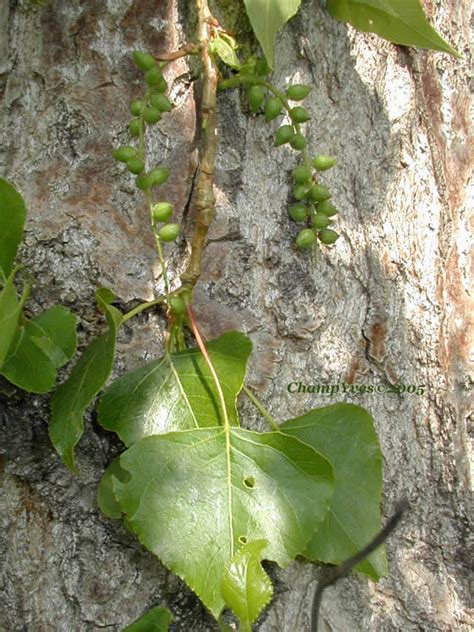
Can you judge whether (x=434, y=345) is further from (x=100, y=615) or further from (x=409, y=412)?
(x=100, y=615)

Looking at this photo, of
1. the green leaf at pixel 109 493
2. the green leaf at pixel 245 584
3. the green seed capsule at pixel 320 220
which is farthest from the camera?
the green seed capsule at pixel 320 220

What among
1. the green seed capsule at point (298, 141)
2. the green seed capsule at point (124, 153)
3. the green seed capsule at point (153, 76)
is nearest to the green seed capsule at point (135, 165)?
the green seed capsule at point (124, 153)

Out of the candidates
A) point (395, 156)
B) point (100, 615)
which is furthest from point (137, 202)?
point (100, 615)

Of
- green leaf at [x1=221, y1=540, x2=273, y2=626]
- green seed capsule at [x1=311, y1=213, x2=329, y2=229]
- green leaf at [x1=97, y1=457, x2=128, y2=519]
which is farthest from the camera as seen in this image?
green seed capsule at [x1=311, y1=213, x2=329, y2=229]

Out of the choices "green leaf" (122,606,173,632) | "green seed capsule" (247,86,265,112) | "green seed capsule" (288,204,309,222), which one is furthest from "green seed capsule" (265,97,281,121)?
"green leaf" (122,606,173,632)

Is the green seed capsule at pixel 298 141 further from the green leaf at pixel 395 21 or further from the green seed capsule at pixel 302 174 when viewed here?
the green leaf at pixel 395 21

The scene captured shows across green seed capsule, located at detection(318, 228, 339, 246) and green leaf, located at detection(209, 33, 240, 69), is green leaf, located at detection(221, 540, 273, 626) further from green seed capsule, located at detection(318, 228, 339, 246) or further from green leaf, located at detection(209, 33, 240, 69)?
green leaf, located at detection(209, 33, 240, 69)

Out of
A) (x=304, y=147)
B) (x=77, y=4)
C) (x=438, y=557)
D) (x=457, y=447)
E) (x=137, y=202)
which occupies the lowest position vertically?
(x=438, y=557)
